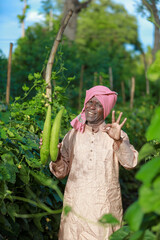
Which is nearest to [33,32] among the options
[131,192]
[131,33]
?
[131,192]

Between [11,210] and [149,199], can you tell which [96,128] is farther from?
[149,199]

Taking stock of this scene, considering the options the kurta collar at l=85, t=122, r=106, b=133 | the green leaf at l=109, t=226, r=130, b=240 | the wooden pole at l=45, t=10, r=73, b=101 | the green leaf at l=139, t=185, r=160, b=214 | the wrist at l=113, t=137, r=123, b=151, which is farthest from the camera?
the wooden pole at l=45, t=10, r=73, b=101

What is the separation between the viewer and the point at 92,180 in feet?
9.20

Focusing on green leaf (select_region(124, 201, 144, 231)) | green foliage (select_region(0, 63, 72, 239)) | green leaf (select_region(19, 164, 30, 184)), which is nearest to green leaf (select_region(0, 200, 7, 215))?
green foliage (select_region(0, 63, 72, 239))

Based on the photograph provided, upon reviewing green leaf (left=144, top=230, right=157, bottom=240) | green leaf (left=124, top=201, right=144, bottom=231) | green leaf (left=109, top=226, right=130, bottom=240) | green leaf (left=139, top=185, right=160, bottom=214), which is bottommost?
green leaf (left=109, top=226, right=130, bottom=240)

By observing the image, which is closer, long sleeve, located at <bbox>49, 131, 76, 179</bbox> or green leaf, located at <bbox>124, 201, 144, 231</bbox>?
green leaf, located at <bbox>124, 201, 144, 231</bbox>

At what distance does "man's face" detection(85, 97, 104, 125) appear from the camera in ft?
9.45

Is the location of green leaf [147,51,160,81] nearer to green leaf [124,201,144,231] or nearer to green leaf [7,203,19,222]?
green leaf [124,201,144,231]

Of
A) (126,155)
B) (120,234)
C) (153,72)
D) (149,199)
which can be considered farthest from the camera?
(126,155)

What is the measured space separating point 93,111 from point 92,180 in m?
0.52

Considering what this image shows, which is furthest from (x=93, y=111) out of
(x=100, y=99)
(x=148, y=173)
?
(x=148, y=173)

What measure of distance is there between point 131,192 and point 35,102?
431cm

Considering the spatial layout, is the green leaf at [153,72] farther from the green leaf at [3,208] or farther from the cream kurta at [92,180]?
the green leaf at [3,208]

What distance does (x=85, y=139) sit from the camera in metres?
2.90
